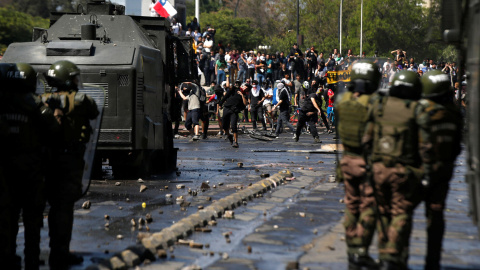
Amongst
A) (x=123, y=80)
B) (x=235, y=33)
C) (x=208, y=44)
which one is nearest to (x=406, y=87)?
(x=123, y=80)

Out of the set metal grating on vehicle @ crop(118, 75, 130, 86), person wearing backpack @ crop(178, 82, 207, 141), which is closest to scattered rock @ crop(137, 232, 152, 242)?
metal grating on vehicle @ crop(118, 75, 130, 86)

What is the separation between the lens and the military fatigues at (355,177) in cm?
777

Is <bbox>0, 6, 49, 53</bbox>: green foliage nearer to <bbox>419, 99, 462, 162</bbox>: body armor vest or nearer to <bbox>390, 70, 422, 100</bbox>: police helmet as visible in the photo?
<bbox>390, 70, 422, 100</bbox>: police helmet

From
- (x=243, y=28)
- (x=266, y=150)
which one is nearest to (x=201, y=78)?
(x=266, y=150)

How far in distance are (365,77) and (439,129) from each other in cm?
90

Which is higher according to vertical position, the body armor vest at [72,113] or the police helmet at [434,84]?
the police helmet at [434,84]

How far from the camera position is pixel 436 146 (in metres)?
7.38

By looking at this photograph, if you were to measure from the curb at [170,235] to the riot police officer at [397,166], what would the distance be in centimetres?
220

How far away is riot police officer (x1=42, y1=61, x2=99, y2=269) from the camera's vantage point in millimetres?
8023

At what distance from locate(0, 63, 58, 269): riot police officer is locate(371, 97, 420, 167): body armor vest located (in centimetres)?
287

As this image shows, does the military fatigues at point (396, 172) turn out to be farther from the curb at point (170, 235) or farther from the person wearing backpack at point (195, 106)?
the person wearing backpack at point (195, 106)

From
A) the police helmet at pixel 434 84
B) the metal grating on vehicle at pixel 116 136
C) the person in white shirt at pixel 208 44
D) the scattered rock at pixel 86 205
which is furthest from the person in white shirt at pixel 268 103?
the police helmet at pixel 434 84

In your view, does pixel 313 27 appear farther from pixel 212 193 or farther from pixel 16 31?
pixel 212 193

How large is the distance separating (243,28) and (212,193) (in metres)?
73.5
